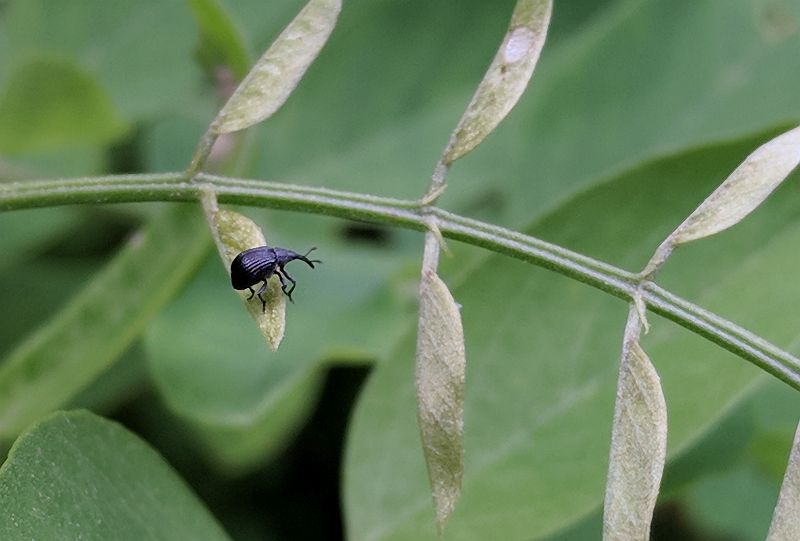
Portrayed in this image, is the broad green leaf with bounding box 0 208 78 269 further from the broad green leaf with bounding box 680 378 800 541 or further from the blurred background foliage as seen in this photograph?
the broad green leaf with bounding box 680 378 800 541

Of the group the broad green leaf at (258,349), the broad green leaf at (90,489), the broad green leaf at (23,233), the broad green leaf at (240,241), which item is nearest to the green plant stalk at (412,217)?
the broad green leaf at (240,241)

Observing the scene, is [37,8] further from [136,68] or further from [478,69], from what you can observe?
[478,69]

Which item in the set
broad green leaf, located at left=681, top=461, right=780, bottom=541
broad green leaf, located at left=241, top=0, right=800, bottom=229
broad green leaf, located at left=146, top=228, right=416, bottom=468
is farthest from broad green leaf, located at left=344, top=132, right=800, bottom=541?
broad green leaf, located at left=681, top=461, right=780, bottom=541

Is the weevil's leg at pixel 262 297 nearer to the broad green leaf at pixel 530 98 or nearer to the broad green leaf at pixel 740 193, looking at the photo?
the broad green leaf at pixel 740 193

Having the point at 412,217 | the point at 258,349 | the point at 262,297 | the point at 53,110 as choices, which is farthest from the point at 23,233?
the point at 412,217

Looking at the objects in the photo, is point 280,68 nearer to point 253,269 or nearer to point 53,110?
point 253,269

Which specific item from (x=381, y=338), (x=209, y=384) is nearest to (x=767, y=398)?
(x=381, y=338)

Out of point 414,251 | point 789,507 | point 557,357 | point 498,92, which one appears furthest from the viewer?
point 414,251
